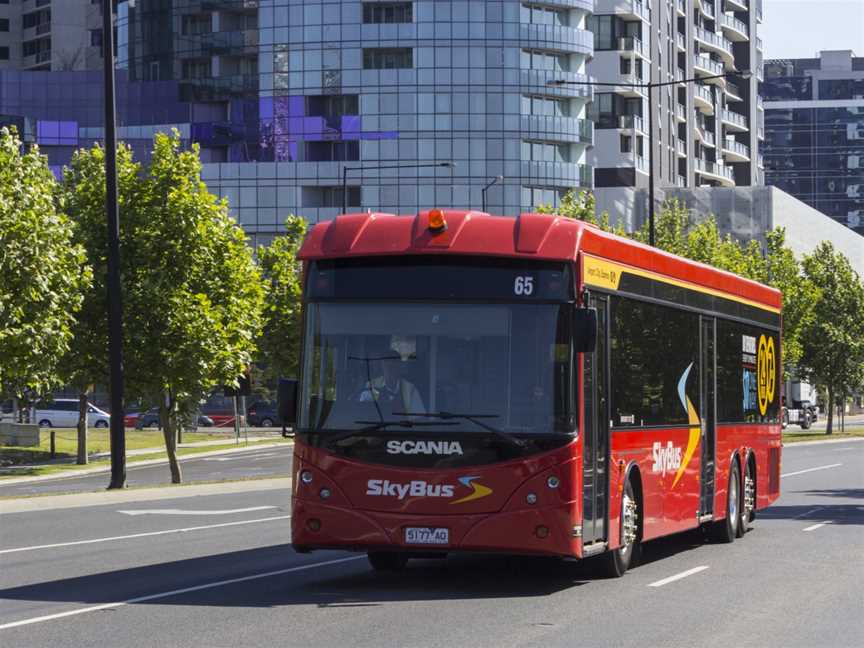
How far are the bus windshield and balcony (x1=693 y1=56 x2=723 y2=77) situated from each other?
403 ft

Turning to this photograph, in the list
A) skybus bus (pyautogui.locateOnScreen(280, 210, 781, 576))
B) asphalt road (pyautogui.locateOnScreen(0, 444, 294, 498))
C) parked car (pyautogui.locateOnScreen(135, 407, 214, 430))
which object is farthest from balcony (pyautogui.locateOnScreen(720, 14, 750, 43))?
skybus bus (pyautogui.locateOnScreen(280, 210, 781, 576))

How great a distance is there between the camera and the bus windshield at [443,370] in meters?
13.8

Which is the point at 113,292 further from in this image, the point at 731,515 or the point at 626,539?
the point at 626,539

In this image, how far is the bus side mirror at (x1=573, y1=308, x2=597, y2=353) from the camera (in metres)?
13.8

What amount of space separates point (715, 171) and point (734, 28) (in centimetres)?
1345

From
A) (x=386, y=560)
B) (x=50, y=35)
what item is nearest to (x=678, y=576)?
(x=386, y=560)

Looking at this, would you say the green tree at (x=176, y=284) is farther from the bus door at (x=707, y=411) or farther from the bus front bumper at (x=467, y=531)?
the bus front bumper at (x=467, y=531)

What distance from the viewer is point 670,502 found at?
1745 centimetres

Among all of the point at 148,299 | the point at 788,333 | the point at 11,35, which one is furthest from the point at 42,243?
the point at 11,35

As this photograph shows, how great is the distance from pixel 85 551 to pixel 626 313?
6.52 metres

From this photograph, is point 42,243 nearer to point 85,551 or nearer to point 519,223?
point 85,551

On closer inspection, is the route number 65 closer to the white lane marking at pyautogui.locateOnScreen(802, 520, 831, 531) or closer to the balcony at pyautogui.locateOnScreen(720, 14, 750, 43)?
the white lane marking at pyautogui.locateOnScreen(802, 520, 831, 531)

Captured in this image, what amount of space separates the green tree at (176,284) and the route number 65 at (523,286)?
26853 mm

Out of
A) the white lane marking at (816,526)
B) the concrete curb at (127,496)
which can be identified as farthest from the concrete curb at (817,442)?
the white lane marking at (816,526)
